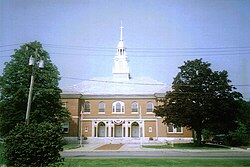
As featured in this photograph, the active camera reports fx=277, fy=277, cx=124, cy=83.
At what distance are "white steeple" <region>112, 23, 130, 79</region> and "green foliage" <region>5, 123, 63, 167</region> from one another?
32.8m

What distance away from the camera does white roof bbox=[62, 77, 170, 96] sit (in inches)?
1371

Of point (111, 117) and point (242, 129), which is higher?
point (111, 117)

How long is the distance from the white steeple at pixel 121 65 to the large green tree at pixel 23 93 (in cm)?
1740

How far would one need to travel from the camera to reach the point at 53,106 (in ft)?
74.8

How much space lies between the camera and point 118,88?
118 feet

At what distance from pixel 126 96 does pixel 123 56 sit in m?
7.99

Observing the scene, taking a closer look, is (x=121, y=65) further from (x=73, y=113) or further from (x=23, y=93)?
(x=23, y=93)

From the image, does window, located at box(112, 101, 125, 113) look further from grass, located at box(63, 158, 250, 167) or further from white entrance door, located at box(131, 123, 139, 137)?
grass, located at box(63, 158, 250, 167)

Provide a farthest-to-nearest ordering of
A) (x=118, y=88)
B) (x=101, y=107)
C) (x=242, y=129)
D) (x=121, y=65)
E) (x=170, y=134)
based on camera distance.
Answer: (x=121, y=65) < (x=118, y=88) < (x=101, y=107) < (x=170, y=134) < (x=242, y=129)

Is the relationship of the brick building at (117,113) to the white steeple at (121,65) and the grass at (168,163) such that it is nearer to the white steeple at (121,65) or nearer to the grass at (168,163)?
the white steeple at (121,65)

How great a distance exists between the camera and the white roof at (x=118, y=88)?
34.8 metres

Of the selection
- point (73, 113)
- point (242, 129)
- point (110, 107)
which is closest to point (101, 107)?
point (110, 107)

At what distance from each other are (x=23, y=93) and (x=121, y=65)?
20.6 meters

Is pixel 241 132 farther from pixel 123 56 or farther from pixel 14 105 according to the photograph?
pixel 123 56
